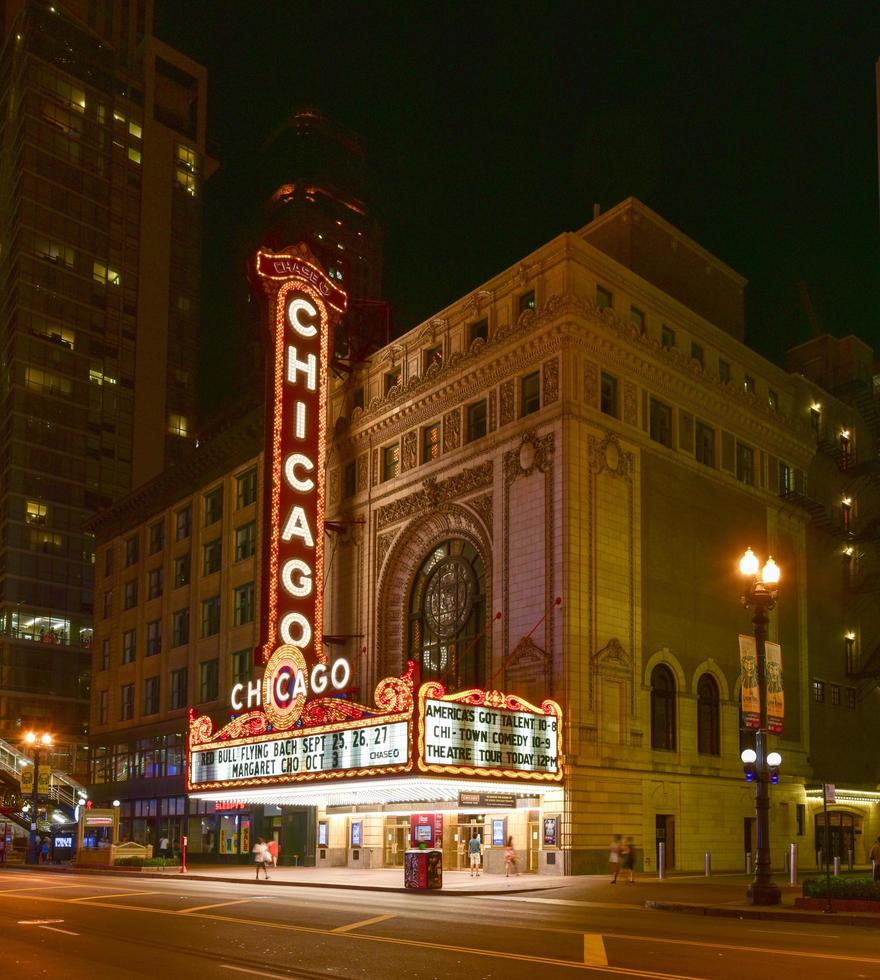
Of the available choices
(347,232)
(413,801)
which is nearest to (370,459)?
(413,801)

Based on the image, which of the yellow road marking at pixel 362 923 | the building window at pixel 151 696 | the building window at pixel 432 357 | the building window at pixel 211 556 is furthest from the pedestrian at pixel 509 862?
the building window at pixel 151 696

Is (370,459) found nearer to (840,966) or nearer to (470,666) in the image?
(470,666)

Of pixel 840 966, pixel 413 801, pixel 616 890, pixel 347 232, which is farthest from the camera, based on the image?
pixel 347 232

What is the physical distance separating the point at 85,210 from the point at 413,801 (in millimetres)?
85526

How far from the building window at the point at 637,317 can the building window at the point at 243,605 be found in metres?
25.2

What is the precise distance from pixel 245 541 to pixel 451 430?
60.1 feet

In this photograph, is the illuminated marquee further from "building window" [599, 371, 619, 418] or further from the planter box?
the planter box

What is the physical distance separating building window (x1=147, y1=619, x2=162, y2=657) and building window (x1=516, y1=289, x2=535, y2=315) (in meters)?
35.6

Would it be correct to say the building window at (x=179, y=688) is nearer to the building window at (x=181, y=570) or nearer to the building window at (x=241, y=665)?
the building window at (x=181, y=570)

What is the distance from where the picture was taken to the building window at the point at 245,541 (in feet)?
196

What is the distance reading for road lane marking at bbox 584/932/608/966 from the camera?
50.5 ft

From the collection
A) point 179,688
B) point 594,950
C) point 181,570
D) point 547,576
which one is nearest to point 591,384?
point 547,576

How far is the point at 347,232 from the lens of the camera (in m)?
107

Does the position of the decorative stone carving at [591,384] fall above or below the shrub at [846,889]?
above
